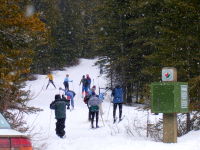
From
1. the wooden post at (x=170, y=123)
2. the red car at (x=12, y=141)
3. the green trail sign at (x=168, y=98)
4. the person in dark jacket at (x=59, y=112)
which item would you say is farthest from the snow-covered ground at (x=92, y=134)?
the red car at (x=12, y=141)

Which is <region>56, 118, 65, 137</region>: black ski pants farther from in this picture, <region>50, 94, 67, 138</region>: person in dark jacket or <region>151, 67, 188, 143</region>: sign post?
<region>151, 67, 188, 143</region>: sign post

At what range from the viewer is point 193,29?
1384cm

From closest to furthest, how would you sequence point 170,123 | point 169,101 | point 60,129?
point 169,101, point 170,123, point 60,129

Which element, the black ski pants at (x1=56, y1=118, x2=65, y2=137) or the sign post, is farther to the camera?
the black ski pants at (x1=56, y1=118, x2=65, y2=137)

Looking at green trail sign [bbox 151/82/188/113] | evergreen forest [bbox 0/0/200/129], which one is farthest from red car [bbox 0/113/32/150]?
green trail sign [bbox 151/82/188/113]

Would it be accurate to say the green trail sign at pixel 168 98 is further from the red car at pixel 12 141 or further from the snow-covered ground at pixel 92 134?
the red car at pixel 12 141

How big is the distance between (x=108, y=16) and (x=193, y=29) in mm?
19048

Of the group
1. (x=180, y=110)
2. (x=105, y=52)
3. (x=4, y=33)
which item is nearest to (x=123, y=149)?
(x=180, y=110)

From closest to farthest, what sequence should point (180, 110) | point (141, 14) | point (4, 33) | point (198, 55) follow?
point (180, 110), point (4, 33), point (198, 55), point (141, 14)

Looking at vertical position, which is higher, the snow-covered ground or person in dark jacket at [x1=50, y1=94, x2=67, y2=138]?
person in dark jacket at [x1=50, y1=94, x2=67, y2=138]

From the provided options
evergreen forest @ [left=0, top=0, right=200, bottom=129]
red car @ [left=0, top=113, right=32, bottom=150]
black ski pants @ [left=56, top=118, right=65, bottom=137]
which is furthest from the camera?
black ski pants @ [left=56, top=118, right=65, bottom=137]

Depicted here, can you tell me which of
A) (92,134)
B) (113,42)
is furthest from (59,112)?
(113,42)

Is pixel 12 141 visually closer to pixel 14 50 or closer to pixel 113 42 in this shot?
pixel 14 50

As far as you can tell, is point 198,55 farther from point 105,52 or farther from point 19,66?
point 105,52
